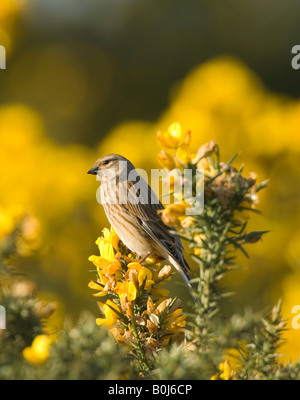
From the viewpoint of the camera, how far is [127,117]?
8.35 m

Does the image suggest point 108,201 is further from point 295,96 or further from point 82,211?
point 295,96

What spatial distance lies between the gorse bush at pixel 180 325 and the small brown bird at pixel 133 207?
86.3 inches

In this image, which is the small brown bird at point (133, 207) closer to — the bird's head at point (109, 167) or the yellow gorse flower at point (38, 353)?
the bird's head at point (109, 167)

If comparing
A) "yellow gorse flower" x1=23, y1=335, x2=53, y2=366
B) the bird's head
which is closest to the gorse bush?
"yellow gorse flower" x1=23, y1=335, x2=53, y2=366

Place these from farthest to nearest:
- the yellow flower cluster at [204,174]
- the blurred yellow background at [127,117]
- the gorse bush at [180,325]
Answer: the blurred yellow background at [127,117] < the yellow flower cluster at [204,174] < the gorse bush at [180,325]

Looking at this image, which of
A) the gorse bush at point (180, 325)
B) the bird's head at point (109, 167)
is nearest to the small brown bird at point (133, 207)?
the bird's head at point (109, 167)

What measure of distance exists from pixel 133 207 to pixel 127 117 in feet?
12.9

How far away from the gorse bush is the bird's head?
2779 mm

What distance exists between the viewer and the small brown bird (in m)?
4.26

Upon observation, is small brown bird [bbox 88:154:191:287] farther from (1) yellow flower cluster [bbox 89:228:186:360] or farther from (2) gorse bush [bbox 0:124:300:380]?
(2) gorse bush [bbox 0:124:300:380]

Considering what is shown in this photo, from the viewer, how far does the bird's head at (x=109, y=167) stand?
187 inches


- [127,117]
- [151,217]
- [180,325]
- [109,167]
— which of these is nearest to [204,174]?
[180,325]

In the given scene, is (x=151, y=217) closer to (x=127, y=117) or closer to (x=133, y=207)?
(x=133, y=207)
